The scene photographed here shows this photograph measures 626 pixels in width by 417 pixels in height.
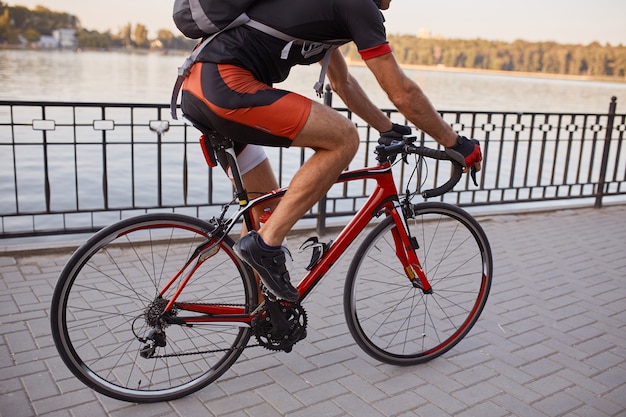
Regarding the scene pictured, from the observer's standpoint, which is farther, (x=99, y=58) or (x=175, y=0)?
(x=99, y=58)

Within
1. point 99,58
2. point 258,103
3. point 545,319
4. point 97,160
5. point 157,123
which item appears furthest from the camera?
point 99,58

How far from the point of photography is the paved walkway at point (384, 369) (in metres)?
2.86

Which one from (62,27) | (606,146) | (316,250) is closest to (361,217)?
(316,250)

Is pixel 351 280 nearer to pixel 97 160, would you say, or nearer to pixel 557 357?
pixel 557 357

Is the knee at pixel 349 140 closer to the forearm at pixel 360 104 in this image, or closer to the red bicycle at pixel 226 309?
the red bicycle at pixel 226 309

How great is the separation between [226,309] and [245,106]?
1014mm

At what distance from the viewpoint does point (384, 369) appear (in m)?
3.30

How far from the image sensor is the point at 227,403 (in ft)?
9.37

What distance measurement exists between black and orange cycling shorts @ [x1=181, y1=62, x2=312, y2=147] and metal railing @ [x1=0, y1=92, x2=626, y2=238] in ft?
8.27

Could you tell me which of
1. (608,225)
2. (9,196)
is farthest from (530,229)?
(9,196)

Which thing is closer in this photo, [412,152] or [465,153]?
[465,153]

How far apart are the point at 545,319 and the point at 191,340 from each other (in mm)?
2402

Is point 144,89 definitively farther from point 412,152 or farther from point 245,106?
point 245,106

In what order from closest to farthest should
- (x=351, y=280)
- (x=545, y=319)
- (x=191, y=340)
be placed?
(x=351, y=280) → (x=191, y=340) → (x=545, y=319)
